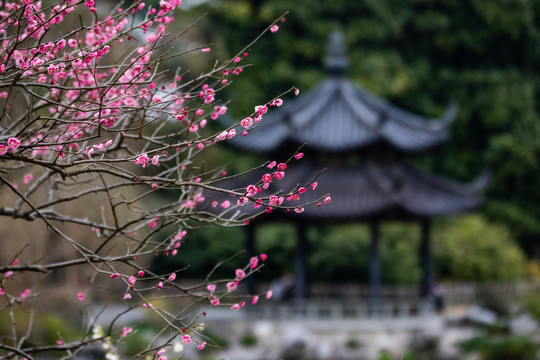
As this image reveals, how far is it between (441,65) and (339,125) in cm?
1073

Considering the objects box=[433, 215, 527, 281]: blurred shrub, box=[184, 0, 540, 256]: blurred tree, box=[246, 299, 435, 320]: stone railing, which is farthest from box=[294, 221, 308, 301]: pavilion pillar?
box=[184, 0, 540, 256]: blurred tree

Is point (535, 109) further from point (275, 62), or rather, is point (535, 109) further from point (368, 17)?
point (275, 62)

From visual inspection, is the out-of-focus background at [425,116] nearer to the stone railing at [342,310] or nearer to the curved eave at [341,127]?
the stone railing at [342,310]

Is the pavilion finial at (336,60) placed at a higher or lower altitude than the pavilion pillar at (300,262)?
higher

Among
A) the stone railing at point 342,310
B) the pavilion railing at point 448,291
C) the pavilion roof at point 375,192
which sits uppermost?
the pavilion roof at point 375,192

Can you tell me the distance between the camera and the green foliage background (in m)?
20.7

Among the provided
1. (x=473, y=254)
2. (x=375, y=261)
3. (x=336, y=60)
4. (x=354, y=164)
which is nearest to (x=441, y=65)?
(x=473, y=254)

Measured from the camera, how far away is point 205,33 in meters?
20.4

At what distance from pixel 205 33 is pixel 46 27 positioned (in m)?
17.7

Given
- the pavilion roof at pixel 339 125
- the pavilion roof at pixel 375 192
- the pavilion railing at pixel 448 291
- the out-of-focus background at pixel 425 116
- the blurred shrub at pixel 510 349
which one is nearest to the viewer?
the blurred shrub at pixel 510 349

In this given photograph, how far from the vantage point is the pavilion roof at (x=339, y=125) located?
12289 millimetres

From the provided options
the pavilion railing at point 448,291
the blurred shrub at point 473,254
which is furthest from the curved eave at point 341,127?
the blurred shrub at point 473,254

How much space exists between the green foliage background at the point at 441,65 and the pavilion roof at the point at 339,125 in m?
6.51

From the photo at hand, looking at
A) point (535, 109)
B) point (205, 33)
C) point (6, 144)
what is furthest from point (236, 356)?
point (535, 109)
